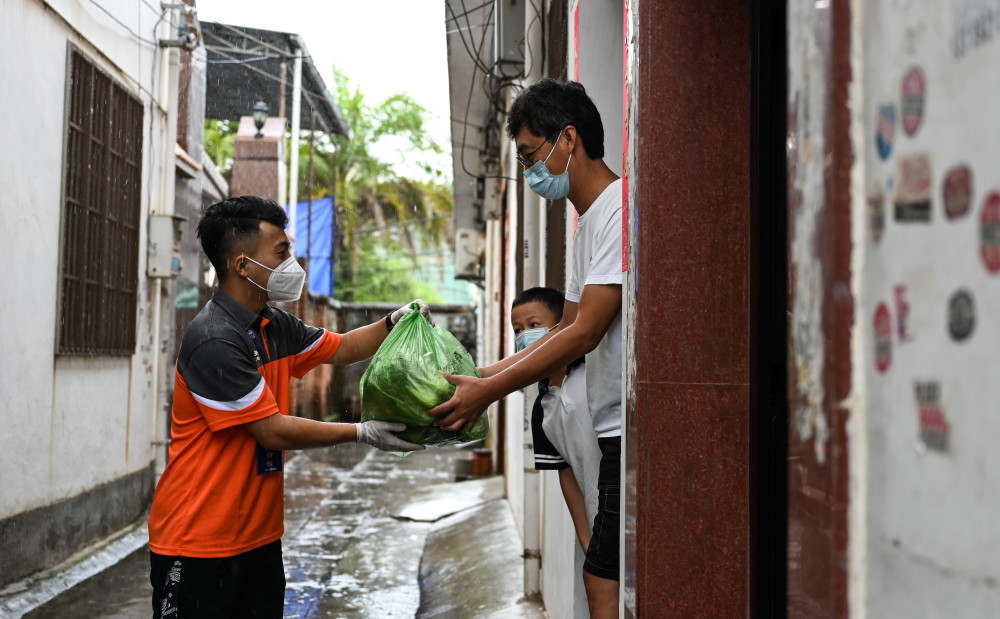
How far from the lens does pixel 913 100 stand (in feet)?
3.45

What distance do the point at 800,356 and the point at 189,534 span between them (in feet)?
7.52

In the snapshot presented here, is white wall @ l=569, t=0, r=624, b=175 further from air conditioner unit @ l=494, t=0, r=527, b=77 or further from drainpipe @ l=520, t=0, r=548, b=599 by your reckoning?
air conditioner unit @ l=494, t=0, r=527, b=77

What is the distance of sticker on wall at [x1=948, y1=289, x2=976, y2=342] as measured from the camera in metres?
0.95

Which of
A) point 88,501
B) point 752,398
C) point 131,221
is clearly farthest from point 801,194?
point 131,221

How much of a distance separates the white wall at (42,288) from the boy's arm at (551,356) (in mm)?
4280

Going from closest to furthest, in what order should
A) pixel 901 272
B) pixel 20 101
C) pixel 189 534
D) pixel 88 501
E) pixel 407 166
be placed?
pixel 901 272 < pixel 189 534 < pixel 20 101 < pixel 88 501 < pixel 407 166

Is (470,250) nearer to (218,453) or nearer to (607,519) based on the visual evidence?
(218,453)

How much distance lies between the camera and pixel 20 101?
6.14 metres

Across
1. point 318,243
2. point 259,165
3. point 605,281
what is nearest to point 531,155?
point 605,281

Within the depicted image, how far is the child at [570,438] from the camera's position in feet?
9.65

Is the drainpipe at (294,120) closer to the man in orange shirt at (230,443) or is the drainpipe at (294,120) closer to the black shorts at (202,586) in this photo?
the man in orange shirt at (230,443)

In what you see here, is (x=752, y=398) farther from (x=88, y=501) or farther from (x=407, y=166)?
(x=407, y=166)

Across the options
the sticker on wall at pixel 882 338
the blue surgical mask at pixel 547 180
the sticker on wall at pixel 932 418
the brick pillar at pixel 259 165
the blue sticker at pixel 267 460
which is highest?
the brick pillar at pixel 259 165

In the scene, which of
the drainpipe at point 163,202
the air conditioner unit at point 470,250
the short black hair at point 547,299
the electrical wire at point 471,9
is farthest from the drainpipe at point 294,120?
the short black hair at point 547,299
